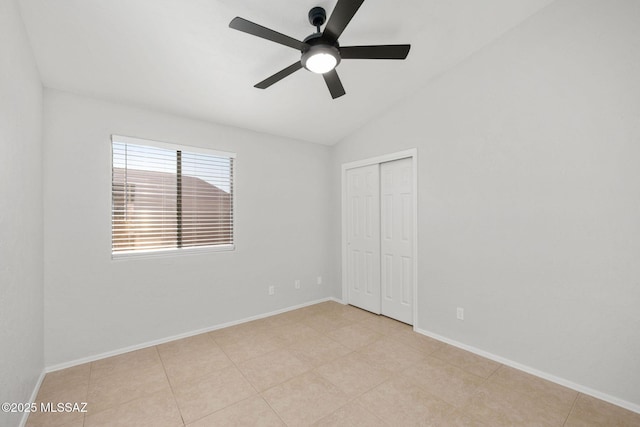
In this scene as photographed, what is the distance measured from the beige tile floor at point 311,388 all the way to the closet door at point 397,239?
0.54 m

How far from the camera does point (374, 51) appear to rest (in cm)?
184

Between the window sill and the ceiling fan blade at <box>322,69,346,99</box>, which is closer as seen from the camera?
the ceiling fan blade at <box>322,69,346,99</box>

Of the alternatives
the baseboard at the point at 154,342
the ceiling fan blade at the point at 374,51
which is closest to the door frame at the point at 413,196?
the baseboard at the point at 154,342

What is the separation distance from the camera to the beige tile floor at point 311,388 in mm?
1821

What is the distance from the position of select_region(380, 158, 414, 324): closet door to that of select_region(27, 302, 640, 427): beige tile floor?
0.54m

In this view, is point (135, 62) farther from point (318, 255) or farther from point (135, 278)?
point (318, 255)

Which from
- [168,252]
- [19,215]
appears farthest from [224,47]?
[168,252]

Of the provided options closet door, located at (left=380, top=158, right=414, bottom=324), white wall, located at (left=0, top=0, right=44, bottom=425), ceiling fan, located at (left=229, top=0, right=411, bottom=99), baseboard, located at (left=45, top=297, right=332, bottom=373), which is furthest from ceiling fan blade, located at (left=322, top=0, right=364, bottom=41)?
baseboard, located at (left=45, top=297, right=332, bottom=373)

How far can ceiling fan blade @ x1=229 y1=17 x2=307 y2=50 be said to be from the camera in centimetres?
156

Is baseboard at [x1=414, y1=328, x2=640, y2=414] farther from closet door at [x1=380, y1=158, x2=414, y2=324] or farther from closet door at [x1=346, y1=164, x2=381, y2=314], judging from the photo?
closet door at [x1=346, y1=164, x2=381, y2=314]

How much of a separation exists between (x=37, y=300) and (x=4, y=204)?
113 centimetres

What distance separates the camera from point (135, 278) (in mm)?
2773

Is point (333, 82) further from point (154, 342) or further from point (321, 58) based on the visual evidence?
point (154, 342)

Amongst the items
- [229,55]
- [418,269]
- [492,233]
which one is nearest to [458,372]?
[418,269]
